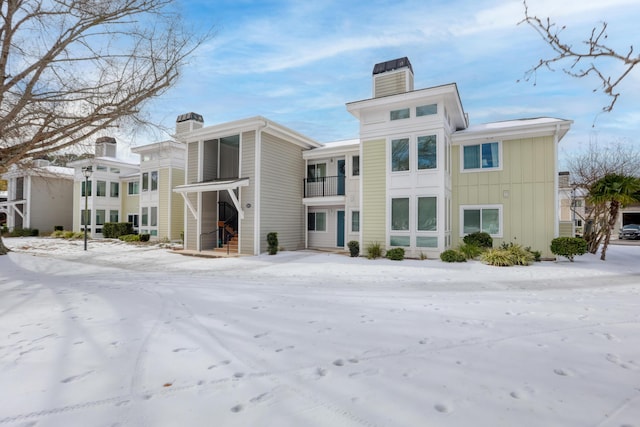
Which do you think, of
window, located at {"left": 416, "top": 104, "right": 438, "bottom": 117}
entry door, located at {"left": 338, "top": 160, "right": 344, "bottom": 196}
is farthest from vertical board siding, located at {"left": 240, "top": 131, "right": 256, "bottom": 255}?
window, located at {"left": 416, "top": 104, "right": 438, "bottom": 117}

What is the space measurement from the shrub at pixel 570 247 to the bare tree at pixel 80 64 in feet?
42.4

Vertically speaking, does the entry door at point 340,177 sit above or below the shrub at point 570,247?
above

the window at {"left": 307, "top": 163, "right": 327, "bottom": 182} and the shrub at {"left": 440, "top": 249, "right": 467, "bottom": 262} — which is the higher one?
the window at {"left": 307, "top": 163, "right": 327, "bottom": 182}

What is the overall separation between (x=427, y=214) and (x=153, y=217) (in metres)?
17.6

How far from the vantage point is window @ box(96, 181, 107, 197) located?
25411mm

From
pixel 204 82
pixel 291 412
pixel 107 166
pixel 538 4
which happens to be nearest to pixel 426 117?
pixel 204 82

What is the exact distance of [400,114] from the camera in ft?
40.9

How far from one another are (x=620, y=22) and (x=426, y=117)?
8910 mm

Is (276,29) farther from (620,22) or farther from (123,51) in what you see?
(620,22)

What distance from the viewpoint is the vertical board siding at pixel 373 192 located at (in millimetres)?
12742

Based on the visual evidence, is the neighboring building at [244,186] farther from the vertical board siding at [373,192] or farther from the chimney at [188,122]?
the vertical board siding at [373,192]

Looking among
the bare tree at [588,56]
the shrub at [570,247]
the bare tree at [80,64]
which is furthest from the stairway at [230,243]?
the bare tree at [588,56]

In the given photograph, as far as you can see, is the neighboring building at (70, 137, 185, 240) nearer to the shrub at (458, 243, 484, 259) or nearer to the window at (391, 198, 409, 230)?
the window at (391, 198, 409, 230)

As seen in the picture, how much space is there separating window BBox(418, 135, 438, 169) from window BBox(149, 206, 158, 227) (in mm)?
17109
